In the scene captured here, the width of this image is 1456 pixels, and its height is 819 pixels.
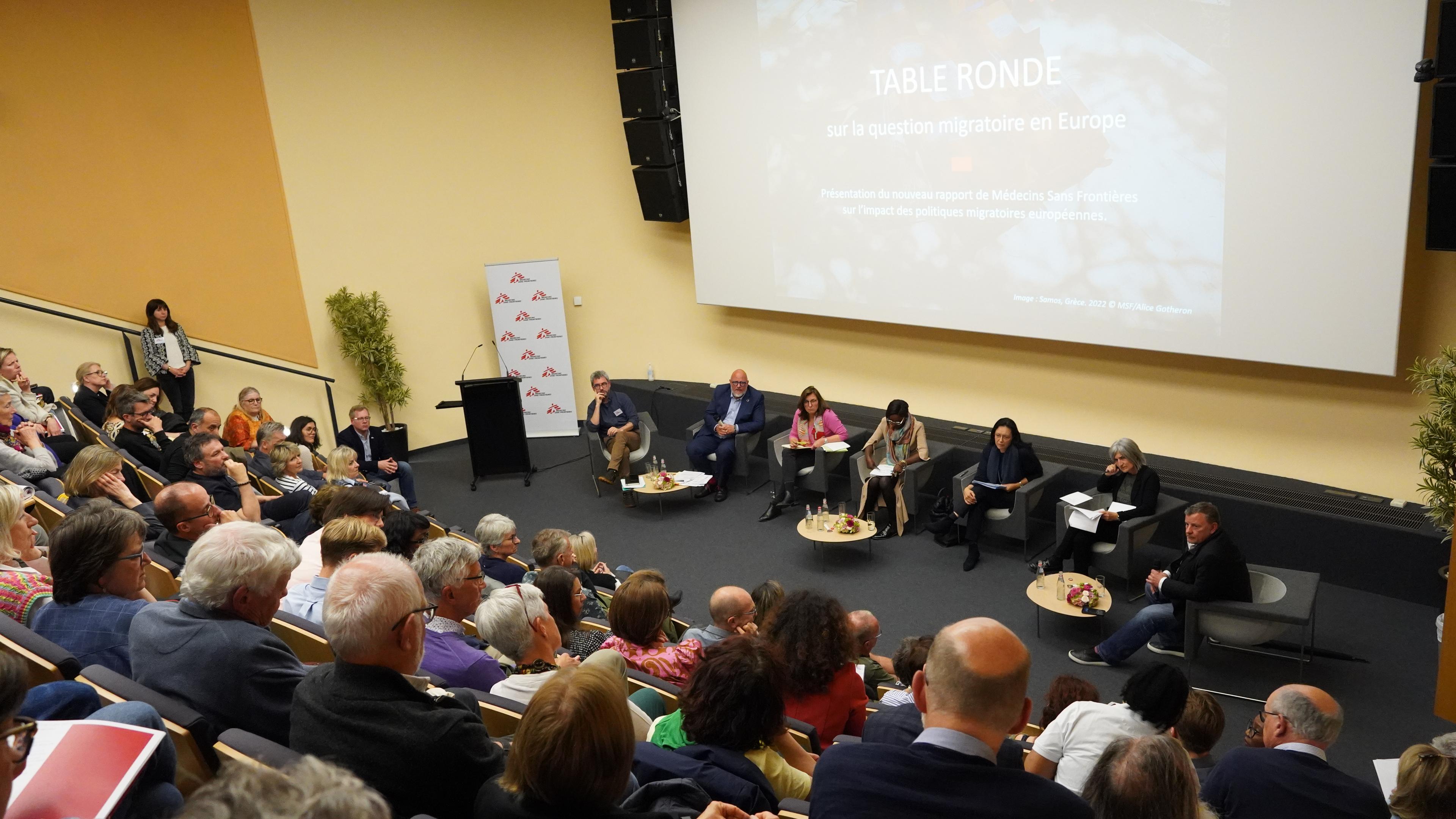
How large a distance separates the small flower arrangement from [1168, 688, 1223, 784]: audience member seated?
6.91ft

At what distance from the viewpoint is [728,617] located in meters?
4.18

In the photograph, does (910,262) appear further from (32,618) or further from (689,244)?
(32,618)

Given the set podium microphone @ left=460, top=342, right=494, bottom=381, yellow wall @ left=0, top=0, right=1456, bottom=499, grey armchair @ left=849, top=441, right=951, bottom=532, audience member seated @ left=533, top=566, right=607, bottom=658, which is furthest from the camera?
podium microphone @ left=460, top=342, right=494, bottom=381

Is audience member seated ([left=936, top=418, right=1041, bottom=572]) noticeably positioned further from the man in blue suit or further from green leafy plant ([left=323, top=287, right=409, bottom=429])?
green leafy plant ([left=323, top=287, right=409, bottom=429])

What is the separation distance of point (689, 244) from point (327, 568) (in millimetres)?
6896

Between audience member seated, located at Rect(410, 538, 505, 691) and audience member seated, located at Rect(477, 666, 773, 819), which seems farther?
audience member seated, located at Rect(410, 538, 505, 691)

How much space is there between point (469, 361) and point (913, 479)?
5224mm

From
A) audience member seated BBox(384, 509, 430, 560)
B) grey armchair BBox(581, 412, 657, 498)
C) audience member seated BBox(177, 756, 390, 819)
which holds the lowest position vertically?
grey armchair BBox(581, 412, 657, 498)

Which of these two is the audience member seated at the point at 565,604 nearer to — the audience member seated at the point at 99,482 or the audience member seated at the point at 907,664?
the audience member seated at the point at 907,664

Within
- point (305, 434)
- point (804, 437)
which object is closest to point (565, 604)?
point (804, 437)

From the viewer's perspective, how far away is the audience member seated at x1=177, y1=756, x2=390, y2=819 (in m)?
1.19

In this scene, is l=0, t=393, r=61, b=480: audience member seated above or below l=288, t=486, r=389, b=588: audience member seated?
above

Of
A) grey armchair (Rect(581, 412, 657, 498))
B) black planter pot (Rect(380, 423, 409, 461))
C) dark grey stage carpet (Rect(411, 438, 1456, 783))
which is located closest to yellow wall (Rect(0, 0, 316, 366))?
black planter pot (Rect(380, 423, 409, 461))

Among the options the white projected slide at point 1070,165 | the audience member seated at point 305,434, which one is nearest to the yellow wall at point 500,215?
the white projected slide at point 1070,165
